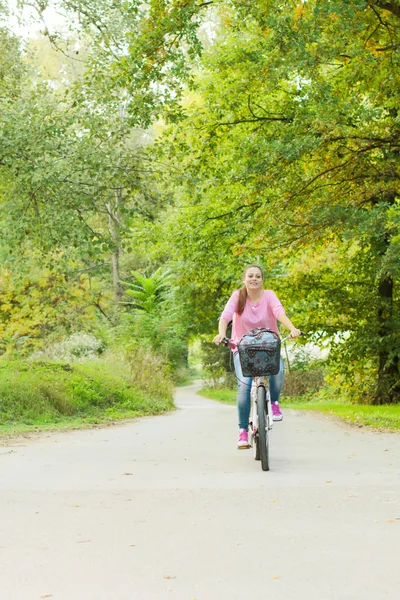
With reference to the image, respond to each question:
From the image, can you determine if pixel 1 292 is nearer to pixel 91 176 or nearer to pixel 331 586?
pixel 91 176

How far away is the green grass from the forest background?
58 mm

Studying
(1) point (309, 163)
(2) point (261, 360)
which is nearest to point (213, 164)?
(1) point (309, 163)

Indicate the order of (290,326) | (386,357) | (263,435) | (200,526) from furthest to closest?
(386,357) → (290,326) → (263,435) → (200,526)

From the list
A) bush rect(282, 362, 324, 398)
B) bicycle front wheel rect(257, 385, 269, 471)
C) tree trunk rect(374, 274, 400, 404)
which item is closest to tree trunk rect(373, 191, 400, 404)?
tree trunk rect(374, 274, 400, 404)

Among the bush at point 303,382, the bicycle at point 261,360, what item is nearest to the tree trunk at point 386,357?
the bush at point 303,382

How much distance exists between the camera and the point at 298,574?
4.11 m

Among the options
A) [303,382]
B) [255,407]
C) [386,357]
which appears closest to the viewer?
[255,407]

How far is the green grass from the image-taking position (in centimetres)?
1487

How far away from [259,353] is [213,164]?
12.5 m

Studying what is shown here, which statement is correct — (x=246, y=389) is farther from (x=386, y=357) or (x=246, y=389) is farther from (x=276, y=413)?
(x=386, y=357)

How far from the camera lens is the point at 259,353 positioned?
26.1ft

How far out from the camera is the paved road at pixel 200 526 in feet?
13.0

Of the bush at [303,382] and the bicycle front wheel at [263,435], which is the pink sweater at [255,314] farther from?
the bush at [303,382]

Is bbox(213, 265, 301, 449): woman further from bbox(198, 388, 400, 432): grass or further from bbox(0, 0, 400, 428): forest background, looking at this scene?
bbox(198, 388, 400, 432): grass
